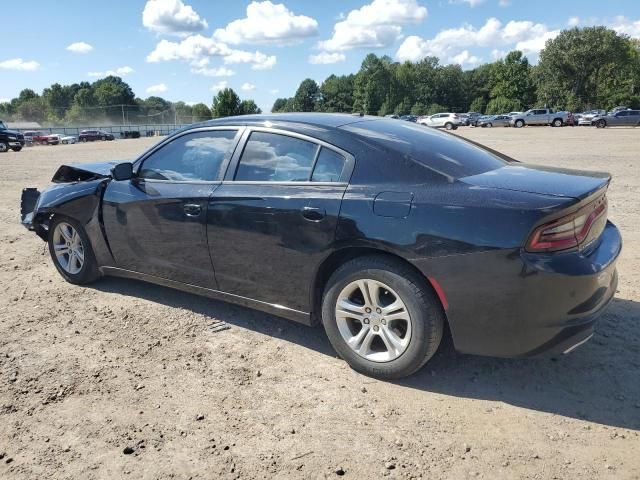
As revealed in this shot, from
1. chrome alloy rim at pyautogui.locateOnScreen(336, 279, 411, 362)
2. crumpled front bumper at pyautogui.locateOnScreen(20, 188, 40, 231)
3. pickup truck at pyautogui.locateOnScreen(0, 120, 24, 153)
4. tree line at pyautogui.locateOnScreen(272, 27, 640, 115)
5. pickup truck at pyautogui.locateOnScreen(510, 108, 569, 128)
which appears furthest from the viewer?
tree line at pyautogui.locateOnScreen(272, 27, 640, 115)

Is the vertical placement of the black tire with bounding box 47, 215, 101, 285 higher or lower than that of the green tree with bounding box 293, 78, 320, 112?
lower

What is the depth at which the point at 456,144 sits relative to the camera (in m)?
3.82

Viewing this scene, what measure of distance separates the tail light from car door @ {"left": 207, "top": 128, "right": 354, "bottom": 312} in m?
1.16

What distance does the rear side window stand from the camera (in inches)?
133

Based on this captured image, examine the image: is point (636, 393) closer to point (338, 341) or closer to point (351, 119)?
point (338, 341)

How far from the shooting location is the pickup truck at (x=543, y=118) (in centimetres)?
4772

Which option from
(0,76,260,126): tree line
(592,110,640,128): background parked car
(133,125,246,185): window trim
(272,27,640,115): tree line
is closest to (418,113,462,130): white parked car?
(272,27,640,115): tree line

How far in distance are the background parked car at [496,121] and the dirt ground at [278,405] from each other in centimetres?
5122

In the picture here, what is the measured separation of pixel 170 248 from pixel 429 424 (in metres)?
2.39

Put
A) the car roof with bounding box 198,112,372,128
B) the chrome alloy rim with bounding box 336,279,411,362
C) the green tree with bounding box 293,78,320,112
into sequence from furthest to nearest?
1. the green tree with bounding box 293,78,320,112
2. the car roof with bounding box 198,112,372,128
3. the chrome alloy rim with bounding box 336,279,411,362

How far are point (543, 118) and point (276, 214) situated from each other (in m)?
50.9

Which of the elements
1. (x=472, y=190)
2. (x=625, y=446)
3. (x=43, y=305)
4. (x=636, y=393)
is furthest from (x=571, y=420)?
(x=43, y=305)

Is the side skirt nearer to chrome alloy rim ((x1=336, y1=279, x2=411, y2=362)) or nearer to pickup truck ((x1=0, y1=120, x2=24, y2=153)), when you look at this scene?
chrome alloy rim ((x1=336, y1=279, x2=411, y2=362))

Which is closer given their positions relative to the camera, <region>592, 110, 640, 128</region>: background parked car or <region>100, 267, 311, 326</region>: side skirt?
<region>100, 267, 311, 326</region>: side skirt
